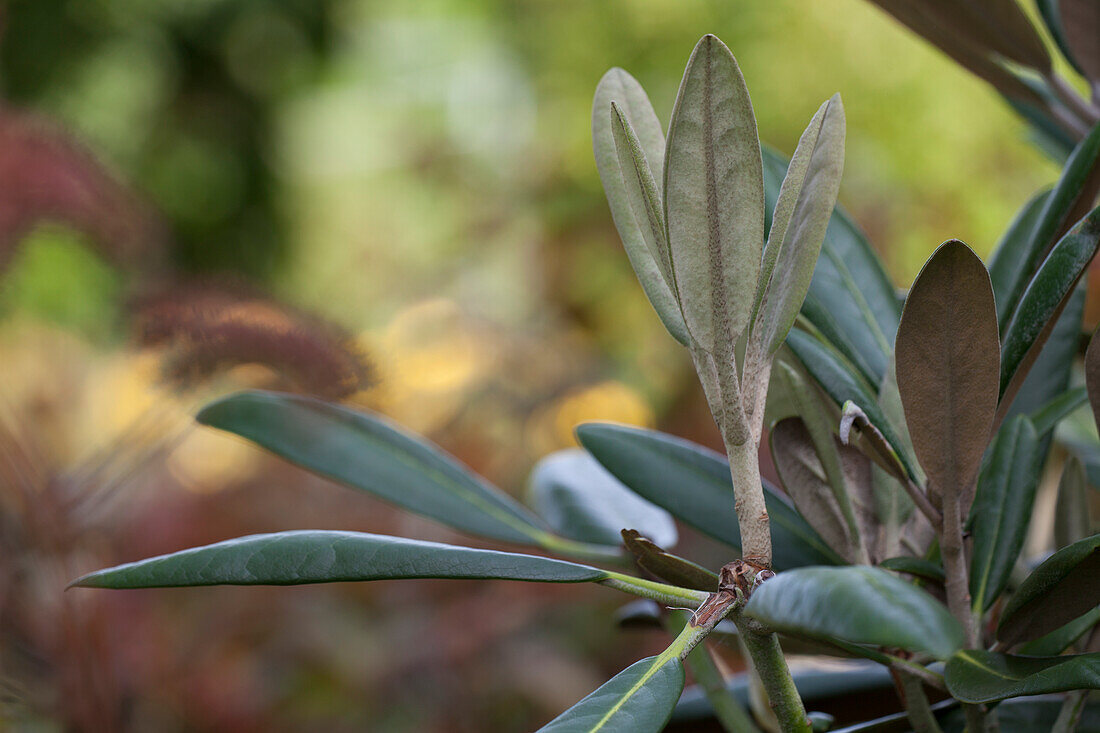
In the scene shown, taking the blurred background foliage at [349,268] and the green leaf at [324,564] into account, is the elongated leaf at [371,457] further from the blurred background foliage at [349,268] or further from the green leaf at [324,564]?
the blurred background foliage at [349,268]

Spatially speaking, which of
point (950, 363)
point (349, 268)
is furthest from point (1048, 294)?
point (349, 268)

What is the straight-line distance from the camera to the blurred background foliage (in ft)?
2.60

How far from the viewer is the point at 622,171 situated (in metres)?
0.18

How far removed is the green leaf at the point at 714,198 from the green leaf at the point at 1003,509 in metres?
0.10

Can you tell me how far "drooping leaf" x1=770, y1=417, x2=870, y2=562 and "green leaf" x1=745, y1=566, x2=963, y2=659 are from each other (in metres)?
0.08

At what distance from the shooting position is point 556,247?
8.91 feet

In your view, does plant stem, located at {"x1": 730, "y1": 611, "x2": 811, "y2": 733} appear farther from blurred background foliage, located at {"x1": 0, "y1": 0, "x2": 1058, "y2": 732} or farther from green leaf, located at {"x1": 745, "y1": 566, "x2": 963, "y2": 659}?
blurred background foliage, located at {"x1": 0, "y1": 0, "x2": 1058, "y2": 732}

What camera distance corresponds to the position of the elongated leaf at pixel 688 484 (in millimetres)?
251

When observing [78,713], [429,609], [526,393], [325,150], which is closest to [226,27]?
[325,150]

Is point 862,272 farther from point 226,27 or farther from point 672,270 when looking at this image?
point 226,27

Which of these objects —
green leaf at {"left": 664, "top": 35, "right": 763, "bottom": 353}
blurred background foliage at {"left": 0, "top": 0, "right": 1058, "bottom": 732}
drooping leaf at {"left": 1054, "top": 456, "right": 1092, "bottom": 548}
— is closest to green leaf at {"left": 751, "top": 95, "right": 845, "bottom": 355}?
green leaf at {"left": 664, "top": 35, "right": 763, "bottom": 353}

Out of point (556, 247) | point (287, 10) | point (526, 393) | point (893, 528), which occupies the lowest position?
point (893, 528)

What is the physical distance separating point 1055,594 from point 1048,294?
6 centimetres

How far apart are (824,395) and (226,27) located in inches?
133
